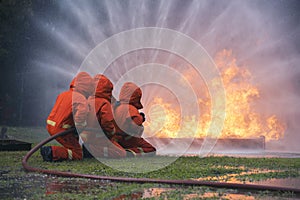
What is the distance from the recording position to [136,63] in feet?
69.4

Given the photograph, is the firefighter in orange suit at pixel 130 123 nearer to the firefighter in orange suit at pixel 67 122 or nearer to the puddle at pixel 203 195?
the firefighter in orange suit at pixel 67 122

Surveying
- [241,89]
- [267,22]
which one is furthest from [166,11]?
[241,89]

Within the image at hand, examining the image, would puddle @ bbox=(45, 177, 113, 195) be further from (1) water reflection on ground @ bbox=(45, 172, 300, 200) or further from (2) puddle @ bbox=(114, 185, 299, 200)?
(2) puddle @ bbox=(114, 185, 299, 200)

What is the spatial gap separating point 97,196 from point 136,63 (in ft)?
54.0

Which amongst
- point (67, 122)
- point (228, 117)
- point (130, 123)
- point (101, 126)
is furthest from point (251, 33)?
point (67, 122)

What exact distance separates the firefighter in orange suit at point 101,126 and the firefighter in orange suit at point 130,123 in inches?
18.8

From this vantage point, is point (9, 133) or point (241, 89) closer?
Result: point (241, 89)

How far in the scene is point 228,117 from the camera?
685 inches

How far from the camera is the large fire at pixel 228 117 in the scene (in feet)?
56.2

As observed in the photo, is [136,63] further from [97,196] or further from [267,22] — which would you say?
[97,196]

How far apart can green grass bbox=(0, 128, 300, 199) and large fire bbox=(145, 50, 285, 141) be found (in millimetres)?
7765

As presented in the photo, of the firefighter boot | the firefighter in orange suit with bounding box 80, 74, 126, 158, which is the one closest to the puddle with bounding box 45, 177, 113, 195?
the firefighter boot

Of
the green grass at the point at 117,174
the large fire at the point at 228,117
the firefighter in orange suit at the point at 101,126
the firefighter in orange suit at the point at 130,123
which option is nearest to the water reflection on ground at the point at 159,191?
the green grass at the point at 117,174

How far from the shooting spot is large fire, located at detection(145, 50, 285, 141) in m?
17.1
